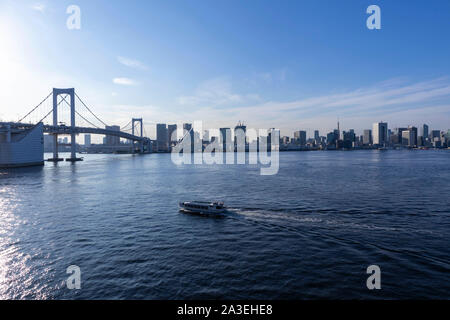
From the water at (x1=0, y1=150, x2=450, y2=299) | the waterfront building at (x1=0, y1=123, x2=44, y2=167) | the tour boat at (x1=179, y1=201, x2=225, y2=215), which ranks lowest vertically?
the water at (x1=0, y1=150, x2=450, y2=299)

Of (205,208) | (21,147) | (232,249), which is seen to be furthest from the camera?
(21,147)

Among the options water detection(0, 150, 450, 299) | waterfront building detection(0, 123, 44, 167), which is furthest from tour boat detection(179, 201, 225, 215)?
waterfront building detection(0, 123, 44, 167)

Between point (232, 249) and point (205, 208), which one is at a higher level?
point (205, 208)

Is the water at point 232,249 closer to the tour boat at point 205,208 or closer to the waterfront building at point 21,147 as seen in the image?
the tour boat at point 205,208

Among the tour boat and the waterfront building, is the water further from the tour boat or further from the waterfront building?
the waterfront building

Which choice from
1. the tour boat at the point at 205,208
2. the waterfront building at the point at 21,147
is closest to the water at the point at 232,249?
the tour boat at the point at 205,208

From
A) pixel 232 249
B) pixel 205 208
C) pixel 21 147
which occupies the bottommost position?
pixel 232 249

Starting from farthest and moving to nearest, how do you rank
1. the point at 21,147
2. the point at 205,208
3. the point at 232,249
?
the point at 21,147
the point at 205,208
the point at 232,249

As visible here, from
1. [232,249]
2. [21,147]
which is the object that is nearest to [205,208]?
[232,249]

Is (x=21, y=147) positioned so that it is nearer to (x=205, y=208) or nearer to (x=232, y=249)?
(x=205, y=208)
